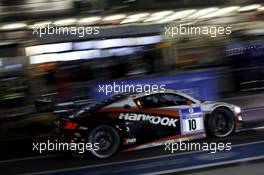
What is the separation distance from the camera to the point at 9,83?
7699mm

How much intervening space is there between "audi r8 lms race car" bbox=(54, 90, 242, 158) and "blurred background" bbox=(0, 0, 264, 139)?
0.23 metres

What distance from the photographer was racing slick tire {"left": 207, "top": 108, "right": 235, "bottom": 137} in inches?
305

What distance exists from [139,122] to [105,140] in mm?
580

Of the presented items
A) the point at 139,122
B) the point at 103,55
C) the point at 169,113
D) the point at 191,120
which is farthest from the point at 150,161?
the point at 103,55

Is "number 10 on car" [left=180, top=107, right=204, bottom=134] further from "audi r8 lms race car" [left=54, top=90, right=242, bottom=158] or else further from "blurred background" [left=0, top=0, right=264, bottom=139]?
→ "blurred background" [left=0, top=0, right=264, bottom=139]

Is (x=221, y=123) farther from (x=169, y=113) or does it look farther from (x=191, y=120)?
(x=169, y=113)

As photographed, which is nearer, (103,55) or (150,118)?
(150,118)

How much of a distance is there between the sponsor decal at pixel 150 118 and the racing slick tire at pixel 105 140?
27 cm

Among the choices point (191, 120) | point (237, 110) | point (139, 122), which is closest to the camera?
point (139, 122)

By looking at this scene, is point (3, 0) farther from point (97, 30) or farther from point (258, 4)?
point (258, 4)

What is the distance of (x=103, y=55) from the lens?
25.8 feet

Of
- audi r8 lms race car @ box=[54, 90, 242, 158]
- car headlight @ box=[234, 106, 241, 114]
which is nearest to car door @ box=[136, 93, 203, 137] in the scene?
audi r8 lms race car @ box=[54, 90, 242, 158]

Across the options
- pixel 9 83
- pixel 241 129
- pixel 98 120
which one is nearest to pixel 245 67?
pixel 241 129

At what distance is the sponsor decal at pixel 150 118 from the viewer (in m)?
7.31
